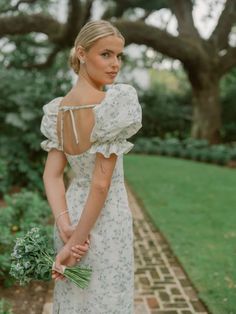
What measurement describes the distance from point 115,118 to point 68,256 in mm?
692

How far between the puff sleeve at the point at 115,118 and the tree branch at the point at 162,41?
11882 millimetres

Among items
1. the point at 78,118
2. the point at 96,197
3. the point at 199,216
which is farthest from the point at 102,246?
the point at 199,216

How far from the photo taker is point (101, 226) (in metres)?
2.27

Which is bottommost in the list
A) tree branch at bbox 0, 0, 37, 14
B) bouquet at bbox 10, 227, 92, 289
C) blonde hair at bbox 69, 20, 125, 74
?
bouquet at bbox 10, 227, 92, 289

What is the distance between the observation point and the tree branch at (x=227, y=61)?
1577cm

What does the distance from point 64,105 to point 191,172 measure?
31.9 feet

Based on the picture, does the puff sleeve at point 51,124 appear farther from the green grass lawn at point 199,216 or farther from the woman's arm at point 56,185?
the green grass lawn at point 199,216

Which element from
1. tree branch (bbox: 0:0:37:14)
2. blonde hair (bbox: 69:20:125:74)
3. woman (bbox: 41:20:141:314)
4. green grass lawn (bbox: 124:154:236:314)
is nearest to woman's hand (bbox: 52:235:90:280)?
woman (bbox: 41:20:141:314)

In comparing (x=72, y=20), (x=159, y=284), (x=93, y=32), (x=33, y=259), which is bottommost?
(x=159, y=284)

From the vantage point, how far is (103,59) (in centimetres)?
219

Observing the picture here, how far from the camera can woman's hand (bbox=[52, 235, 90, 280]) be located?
7.18 feet

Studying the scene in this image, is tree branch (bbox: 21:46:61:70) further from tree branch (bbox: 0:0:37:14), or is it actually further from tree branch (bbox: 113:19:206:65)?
tree branch (bbox: 113:19:206:65)

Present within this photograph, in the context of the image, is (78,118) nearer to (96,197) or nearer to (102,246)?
(96,197)

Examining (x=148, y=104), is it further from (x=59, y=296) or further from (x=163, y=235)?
(x=59, y=296)
